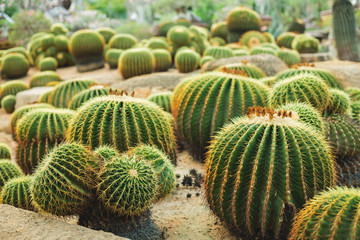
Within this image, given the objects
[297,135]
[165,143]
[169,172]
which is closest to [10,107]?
[165,143]

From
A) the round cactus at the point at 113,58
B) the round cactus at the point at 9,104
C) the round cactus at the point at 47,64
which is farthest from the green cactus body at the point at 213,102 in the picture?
the round cactus at the point at 47,64

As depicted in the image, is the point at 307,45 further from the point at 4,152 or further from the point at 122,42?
the point at 4,152

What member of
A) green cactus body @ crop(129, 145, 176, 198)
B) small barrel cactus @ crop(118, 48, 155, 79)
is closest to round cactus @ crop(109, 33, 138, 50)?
small barrel cactus @ crop(118, 48, 155, 79)

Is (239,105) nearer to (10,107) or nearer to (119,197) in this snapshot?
(119,197)

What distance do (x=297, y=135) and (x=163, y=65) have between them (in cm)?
714

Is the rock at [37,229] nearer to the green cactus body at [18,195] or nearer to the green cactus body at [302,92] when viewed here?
the green cactus body at [18,195]

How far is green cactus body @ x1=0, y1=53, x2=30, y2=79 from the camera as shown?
1120 centimetres

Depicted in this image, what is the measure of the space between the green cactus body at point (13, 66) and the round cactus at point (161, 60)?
14.9ft

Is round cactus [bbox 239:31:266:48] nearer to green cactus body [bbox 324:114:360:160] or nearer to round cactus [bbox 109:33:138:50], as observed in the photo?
round cactus [bbox 109:33:138:50]

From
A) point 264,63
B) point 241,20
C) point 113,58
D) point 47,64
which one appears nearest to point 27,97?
point 113,58

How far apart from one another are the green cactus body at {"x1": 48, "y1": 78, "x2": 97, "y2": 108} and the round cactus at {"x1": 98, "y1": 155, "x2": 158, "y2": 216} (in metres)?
4.04

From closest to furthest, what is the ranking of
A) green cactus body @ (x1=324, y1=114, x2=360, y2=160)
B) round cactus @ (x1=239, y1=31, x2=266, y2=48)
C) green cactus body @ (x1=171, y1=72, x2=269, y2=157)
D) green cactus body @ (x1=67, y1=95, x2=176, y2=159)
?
green cactus body @ (x1=67, y1=95, x2=176, y2=159), green cactus body @ (x1=324, y1=114, x2=360, y2=160), green cactus body @ (x1=171, y1=72, x2=269, y2=157), round cactus @ (x1=239, y1=31, x2=266, y2=48)

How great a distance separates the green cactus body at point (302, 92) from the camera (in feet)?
11.6

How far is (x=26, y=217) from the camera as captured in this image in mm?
2461
